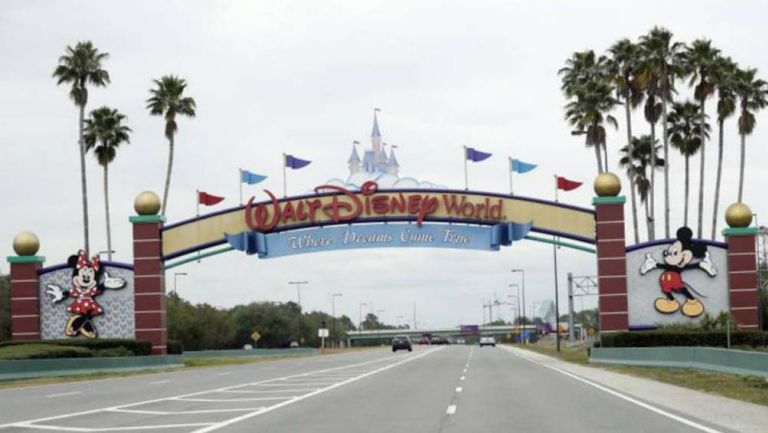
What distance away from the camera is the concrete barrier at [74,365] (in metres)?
42.8

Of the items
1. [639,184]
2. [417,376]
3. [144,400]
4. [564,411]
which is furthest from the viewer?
[639,184]

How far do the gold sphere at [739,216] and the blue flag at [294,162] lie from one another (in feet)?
77.0

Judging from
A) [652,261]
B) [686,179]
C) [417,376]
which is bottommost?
→ [417,376]

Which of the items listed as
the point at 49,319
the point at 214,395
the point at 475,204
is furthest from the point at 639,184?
the point at 214,395

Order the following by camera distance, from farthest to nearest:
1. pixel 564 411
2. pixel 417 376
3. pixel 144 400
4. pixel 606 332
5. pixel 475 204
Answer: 1. pixel 475 204
2. pixel 606 332
3. pixel 417 376
4. pixel 144 400
5. pixel 564 411

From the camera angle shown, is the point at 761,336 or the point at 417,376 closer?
the point at 417,376

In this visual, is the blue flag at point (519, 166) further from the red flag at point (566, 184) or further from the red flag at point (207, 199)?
the red flag at point (207, 199)

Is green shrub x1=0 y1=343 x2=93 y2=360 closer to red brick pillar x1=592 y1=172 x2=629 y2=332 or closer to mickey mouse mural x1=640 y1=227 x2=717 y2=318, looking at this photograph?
red brick pillar x1=592 y1=172 x2=629 y2=332

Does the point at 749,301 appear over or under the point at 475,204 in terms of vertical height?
under

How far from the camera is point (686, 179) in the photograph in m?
78.6

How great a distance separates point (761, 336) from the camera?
4756 cm

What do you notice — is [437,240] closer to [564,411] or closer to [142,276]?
[142,276]

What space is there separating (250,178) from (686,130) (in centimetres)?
3328

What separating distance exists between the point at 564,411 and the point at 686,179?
199ft
